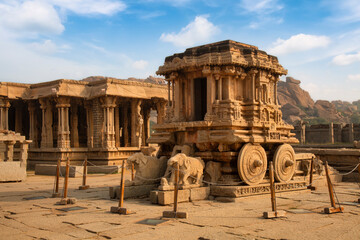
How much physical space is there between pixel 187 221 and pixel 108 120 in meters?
16.2

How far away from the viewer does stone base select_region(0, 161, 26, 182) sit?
55.3 ft

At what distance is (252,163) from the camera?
36.5ft

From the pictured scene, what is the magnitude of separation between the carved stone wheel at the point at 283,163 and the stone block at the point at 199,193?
8.18 feet

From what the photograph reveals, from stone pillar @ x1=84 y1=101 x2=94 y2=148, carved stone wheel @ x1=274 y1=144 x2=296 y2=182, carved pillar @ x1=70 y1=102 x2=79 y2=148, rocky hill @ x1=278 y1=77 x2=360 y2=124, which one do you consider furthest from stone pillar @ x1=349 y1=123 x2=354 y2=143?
rocky hill @ x1=278 y1=77 x2=360 y2=124

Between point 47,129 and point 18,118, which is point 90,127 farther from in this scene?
point 18,118

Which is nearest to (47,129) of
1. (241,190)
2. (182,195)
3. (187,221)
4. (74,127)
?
(74,127)

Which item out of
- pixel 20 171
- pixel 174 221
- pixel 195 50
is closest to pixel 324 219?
pixel 174 221

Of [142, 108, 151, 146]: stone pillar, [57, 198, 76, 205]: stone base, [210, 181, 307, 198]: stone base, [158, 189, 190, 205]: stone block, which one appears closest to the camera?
[158, 189, 190, 205]: stone block

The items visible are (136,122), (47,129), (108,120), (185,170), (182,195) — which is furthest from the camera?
(136,122)

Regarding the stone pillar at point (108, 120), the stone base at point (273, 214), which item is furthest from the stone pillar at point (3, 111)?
the stone base at point (273, 214)

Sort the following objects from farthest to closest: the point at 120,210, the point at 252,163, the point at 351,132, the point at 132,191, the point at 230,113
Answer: the point at 351,132 < the point at 230,113 < the point at 252,163 < the point at 132,191 < the point at 120,210

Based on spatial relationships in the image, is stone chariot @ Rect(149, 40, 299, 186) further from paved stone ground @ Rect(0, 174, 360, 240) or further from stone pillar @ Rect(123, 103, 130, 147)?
stone pillar @ Rect(123, 103, 130, 147)

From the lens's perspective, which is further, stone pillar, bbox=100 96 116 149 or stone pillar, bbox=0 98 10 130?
stone pillar, bbox=0 98 10 130

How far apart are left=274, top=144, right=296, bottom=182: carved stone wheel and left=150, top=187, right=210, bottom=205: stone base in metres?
2.54
